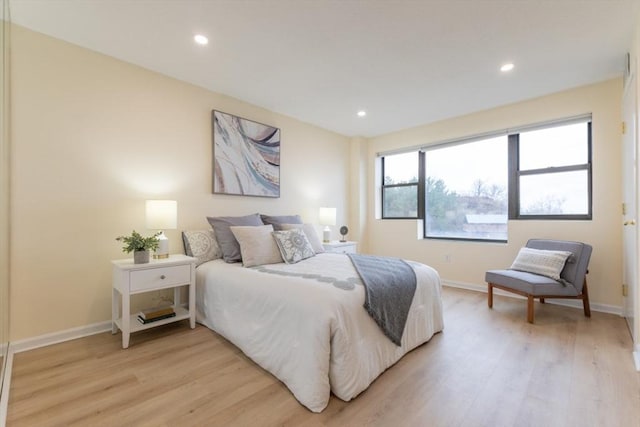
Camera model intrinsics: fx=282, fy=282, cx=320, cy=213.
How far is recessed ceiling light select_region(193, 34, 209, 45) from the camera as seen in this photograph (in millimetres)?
2238

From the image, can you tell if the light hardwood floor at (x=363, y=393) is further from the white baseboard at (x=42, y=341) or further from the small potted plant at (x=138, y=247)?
the small potted plant at (x=138, y=247)

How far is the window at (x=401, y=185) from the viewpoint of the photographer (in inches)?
182

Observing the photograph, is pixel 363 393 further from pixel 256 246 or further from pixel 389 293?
pixel 256 246

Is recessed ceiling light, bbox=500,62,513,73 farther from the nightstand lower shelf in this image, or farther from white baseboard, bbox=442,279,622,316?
the nightstand lower shelf

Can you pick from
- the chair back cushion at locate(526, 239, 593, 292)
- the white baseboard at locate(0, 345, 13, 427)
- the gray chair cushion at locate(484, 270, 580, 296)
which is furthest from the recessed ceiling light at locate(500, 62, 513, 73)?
the white baseboard at locate(0, 345, 13, 427)

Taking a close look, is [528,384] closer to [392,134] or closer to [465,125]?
[465,125]

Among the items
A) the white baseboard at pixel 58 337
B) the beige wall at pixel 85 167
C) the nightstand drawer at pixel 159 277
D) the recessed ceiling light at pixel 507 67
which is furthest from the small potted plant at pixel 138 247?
the recessed ceiling light at pixel 507 67

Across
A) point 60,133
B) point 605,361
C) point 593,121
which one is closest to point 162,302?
point 60,133

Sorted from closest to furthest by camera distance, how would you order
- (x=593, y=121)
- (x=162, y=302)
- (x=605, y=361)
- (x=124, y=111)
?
(x=605, y=361) < (x=124, y=111) < (x=162, y=302) < (x=593, y=121)

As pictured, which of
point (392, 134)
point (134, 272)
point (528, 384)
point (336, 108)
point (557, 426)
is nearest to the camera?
point (557, 426)

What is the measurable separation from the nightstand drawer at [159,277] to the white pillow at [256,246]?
0.50m

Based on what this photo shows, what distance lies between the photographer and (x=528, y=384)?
171cm

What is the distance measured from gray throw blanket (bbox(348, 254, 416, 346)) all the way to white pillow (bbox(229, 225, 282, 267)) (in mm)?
813

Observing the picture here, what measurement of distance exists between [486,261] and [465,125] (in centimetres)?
189
